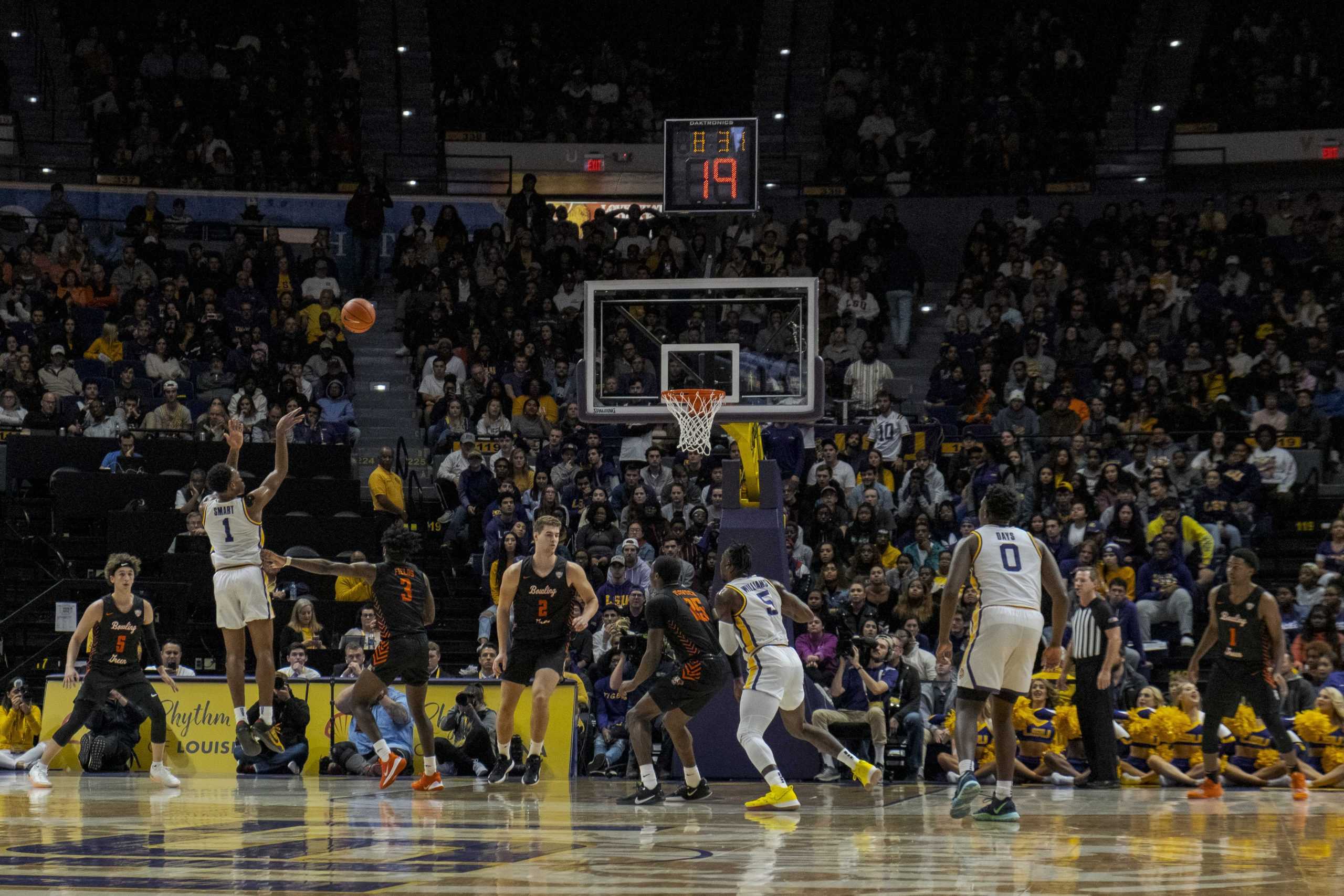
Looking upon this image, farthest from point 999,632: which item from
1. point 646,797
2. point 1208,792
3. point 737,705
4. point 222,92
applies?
point 222,92

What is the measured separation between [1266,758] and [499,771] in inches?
269

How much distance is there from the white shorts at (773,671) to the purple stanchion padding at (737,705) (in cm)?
279

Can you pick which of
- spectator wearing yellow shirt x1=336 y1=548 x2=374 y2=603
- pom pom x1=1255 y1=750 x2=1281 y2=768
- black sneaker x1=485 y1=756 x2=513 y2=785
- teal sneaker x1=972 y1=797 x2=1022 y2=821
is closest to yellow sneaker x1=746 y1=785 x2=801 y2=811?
teal sneaker x1=972 y1=797 x2=1022 y2=821

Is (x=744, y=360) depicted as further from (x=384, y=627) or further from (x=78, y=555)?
(x=78, y=555)

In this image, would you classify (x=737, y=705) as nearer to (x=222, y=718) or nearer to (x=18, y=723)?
(x=222, y=718)

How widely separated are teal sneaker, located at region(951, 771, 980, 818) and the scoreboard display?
7.38 m

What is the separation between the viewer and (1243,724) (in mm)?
14398

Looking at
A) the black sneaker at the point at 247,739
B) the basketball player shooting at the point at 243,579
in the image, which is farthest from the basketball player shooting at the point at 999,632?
the black sneaker at the point at 247,739

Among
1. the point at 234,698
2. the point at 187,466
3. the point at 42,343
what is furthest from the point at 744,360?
the point at 42,343

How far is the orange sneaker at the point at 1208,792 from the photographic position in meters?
12.2

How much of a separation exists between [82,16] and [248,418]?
13.8 m

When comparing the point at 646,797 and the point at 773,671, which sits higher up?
the point at 773,671

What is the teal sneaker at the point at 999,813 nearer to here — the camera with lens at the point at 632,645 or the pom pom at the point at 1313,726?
the camera with lens at the point at 632,645

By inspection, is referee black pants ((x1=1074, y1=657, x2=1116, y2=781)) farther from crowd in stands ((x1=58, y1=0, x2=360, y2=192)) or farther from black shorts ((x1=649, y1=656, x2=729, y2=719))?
crowd in stands ((x1=58, y1=0, x2=360, y2=192))
